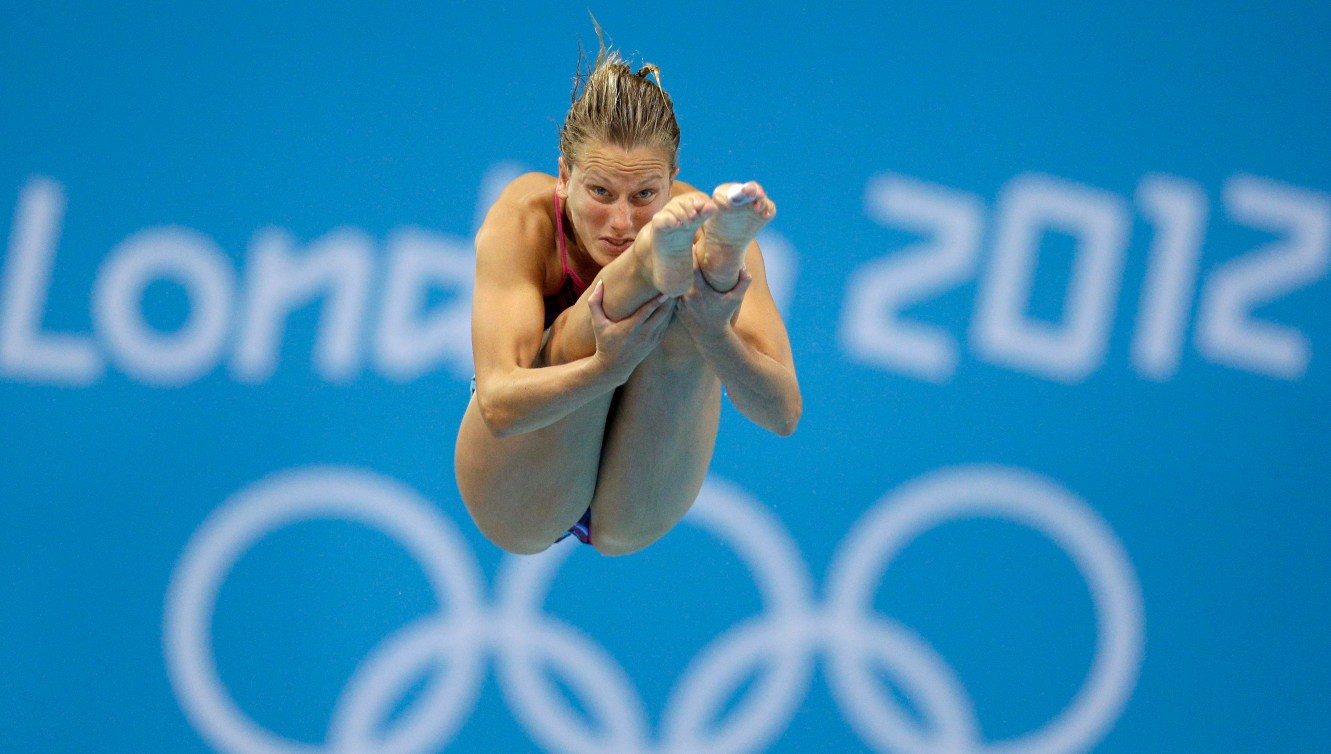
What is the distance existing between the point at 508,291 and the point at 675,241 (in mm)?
683

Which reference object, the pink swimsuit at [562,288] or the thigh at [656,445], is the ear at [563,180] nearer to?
the pink swimsuit at [562,288]

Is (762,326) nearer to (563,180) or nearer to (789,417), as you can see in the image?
(789,417)

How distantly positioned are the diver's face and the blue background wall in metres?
2.32

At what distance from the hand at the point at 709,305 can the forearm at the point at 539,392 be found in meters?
0.21

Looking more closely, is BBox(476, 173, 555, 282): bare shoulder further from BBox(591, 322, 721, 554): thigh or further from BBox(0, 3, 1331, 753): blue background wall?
BBox(0, 3, 1331, 753): blue background wall

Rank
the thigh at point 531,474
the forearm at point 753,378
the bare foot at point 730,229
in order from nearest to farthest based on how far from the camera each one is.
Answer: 1. the bare foot at point 730,229
2. the forearm at point 753,378
3. the thigh at point 531,474

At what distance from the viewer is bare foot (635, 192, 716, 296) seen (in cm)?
242

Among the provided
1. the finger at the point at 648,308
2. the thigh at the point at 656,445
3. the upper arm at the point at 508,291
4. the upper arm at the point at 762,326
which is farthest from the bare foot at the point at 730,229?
the upper arm at the point at 508,291

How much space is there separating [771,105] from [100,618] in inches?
130

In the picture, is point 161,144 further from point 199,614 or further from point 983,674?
point 983,674

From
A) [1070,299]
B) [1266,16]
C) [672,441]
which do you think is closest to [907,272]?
[1070,299]

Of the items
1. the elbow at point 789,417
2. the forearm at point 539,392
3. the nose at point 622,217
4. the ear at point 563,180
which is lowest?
the forearm at point 539,392

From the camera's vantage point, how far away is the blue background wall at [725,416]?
532 centimetres

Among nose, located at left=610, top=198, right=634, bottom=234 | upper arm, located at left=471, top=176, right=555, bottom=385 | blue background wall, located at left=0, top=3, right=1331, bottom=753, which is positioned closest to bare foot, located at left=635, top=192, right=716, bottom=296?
nose, located at left=610, top=198, right=634, bottom=234
